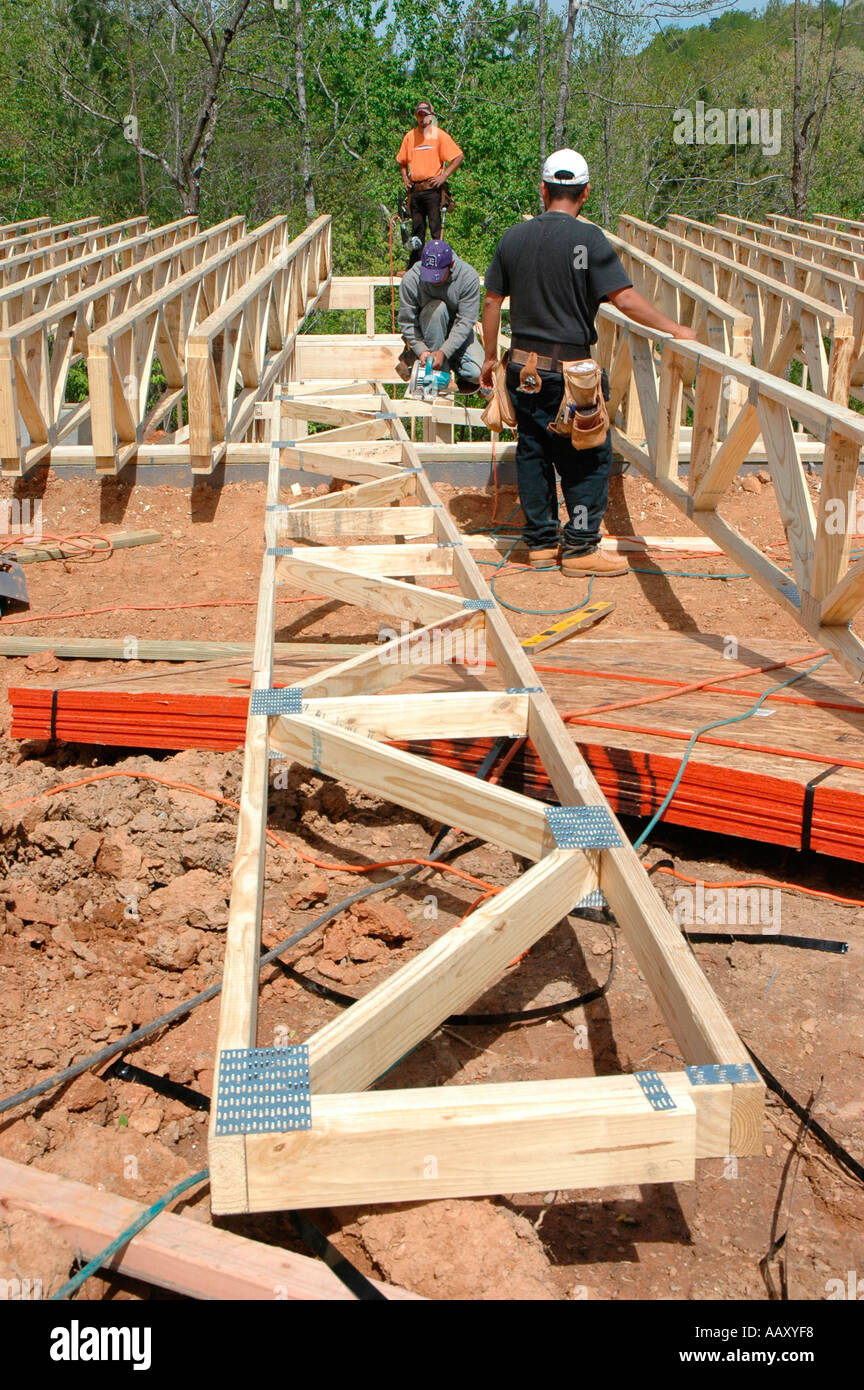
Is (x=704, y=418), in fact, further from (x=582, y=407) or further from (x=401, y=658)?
(x=401, y=658)

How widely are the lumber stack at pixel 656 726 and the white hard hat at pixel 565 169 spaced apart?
267cm

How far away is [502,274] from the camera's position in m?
6.32

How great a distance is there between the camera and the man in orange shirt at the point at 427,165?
39.4 feet

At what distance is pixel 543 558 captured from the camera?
6.98 meters

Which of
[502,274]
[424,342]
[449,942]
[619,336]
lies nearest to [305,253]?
[424,342]

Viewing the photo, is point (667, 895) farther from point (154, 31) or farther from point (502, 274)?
point (154, 31)

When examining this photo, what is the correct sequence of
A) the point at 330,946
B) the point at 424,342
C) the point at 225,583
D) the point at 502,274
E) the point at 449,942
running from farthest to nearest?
1. the point at 424,342
2. the point at 225,583
3. the point at 502,274
4. the point at 330,946
5. the point at 449,942

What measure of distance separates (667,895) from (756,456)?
539cm

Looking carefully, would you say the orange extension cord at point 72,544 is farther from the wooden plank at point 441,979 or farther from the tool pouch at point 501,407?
the wooden plank at point 441,979

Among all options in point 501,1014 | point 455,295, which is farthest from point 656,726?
point 455,295

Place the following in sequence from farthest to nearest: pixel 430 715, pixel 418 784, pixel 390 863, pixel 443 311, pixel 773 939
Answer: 1. pixel 443 311
2. pixel 390 863
3. pixel 430 715
4. pixel 773 939
5. pixel 418 784

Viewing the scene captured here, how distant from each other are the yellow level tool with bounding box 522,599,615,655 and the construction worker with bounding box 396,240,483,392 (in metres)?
4.75

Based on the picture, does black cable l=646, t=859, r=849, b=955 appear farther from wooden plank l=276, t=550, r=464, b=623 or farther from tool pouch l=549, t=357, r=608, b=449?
tool pouch l=549, t=357, r=608, b=449

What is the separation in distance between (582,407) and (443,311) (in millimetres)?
4564
